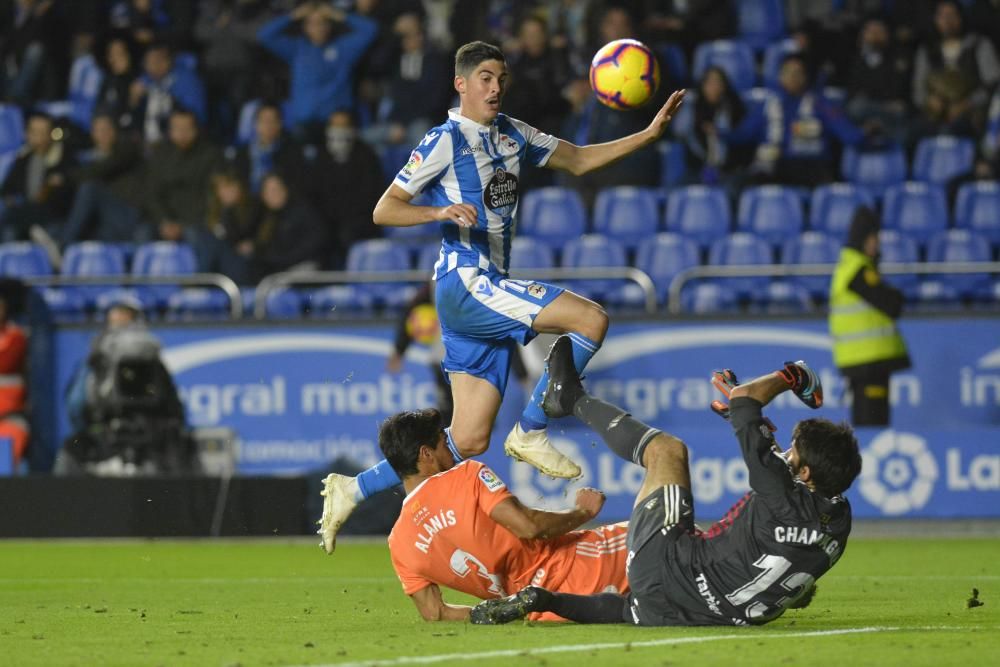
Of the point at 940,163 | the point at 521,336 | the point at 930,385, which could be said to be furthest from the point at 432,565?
the point at 940,163

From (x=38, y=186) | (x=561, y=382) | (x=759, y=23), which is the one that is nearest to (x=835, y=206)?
(x=759, y=23)

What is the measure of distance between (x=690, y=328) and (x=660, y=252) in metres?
1.23

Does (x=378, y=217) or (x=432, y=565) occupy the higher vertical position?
(x=378, y=217)

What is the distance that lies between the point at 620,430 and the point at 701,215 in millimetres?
9508

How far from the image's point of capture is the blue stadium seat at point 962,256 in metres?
15.7

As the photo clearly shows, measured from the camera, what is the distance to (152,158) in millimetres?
18234

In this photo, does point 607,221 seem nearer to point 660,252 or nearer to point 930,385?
point 660,252

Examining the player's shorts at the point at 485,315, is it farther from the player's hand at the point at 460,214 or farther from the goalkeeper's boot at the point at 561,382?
the player's hand at the point at 460,214

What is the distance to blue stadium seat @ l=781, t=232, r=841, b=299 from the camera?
633 inches

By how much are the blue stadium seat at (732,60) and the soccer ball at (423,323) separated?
482cm

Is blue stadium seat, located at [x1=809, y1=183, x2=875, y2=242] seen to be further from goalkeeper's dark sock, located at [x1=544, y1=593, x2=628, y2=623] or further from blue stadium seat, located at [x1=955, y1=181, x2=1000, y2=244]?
goalkeeper's dark sock, located at [x1=544, y1=593, x2=628, y2=623]

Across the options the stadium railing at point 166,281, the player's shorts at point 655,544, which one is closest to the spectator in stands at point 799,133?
the stadium railing at point 166,281

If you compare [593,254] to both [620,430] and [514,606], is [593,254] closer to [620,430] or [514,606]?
[620,430]

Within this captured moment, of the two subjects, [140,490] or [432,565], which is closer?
[432,565]
